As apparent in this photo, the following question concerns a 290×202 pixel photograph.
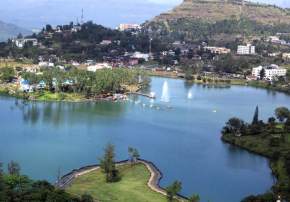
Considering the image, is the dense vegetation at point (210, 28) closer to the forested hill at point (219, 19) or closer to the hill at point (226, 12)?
the forested hill at point (219, 19)

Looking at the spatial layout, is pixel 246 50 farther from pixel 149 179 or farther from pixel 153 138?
pixel 149 179

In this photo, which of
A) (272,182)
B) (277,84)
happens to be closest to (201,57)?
(277,84)

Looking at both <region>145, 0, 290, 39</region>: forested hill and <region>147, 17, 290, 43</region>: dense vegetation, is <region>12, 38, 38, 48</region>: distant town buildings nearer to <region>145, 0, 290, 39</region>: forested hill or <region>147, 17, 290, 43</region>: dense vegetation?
<region>147, 17, 290, 43</region>: dense vegetation

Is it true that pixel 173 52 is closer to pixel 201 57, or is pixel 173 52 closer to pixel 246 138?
pixel 201 57

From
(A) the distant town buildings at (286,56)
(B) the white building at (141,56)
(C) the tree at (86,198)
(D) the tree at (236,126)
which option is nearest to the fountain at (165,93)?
(D) the tree at (236,126)

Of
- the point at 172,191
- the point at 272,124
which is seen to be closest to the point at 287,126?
the point at 272,124
